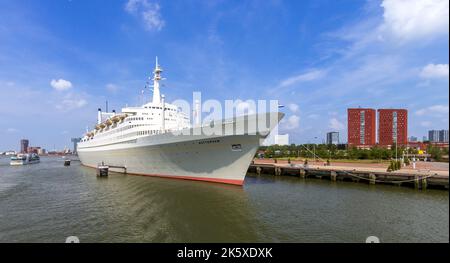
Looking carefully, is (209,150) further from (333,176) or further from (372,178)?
(372,178)

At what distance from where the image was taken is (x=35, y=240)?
10.5m

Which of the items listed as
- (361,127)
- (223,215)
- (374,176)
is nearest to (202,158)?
(223,215)

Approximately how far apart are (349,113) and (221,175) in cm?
4075

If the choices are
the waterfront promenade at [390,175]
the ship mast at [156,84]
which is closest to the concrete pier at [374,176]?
the waterfront promenade at [390,175]

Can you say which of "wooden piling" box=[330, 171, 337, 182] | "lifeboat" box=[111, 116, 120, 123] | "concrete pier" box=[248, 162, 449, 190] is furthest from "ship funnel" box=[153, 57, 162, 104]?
"wooden piling" box=[330, 171, 337, 182]

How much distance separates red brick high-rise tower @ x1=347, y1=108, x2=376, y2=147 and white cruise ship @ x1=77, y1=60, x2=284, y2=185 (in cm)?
3163

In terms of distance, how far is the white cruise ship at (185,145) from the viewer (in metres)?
21.5

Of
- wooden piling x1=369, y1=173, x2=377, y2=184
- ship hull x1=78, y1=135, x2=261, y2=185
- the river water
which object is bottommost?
the river water

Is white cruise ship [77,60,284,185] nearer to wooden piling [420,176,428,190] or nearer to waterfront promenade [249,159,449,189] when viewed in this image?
waterfront promenade [249,159,449,189]

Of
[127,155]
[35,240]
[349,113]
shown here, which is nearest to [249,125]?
[35,240]

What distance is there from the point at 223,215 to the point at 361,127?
55.6m

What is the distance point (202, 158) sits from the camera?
77.8ft

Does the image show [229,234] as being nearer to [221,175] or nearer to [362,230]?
[362,230]

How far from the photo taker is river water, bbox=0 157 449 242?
35.3 feet
